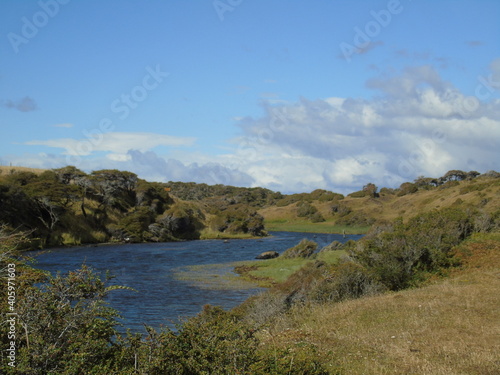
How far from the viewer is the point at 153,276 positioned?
3225 centimetres

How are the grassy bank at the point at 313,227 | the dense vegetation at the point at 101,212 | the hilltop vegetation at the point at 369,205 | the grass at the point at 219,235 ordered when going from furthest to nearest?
the grassy bank at the point at 313,227
the hilltop vegetation at the point at 369,205
the grass at the point at 219,235
the dense vegetation at the point at 101,212

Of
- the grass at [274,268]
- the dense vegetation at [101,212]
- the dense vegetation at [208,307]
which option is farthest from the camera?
the dense vegetation at [101,212]

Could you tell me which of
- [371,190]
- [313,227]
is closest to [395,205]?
[313,227]

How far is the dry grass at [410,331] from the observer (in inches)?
342

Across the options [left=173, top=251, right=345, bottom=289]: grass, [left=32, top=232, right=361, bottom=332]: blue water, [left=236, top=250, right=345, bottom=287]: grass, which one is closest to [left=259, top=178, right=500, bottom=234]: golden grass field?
[left=236, top=250, right=345, bottom=287]: grass

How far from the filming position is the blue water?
20.8 meters

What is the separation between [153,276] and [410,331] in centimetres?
2360

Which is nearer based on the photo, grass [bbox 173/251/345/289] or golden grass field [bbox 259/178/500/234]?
grass [bbox 173/251/345/289]

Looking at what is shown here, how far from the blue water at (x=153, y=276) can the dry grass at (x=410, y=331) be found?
354 centimetres

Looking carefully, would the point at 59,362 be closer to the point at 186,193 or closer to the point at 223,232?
the point at 223,232

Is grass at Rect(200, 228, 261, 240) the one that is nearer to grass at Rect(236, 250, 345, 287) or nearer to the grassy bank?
the grassy bank

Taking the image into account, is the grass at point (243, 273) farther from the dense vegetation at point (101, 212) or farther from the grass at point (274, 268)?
the dense vegetation at point (101, 212)

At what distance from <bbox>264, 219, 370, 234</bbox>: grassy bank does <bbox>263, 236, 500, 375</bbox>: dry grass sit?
67.7 m

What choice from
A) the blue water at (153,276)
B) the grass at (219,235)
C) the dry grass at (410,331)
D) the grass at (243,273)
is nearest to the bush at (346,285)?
the dry grass at (410,331)
